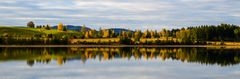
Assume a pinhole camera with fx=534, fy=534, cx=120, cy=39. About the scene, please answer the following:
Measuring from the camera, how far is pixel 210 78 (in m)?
37.3

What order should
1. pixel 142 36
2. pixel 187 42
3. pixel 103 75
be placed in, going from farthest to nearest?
pixel 142 36 < pixel 187 42 < pixel 103 75

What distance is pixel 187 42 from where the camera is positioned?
170m

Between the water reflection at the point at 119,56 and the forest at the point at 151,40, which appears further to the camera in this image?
the forest at the point at 151,40

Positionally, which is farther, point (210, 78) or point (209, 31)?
point (209, 31)

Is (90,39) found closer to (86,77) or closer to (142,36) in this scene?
(142,36)

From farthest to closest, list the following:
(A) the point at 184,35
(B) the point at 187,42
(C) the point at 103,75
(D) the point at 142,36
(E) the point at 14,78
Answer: (D) the point at 142,36
(A) the point at 184,35
(B) the point at 187,42
(C) the point at 103,75
(E) the point at 14,78

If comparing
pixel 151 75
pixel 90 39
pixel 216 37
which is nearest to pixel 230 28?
pixel 216 37

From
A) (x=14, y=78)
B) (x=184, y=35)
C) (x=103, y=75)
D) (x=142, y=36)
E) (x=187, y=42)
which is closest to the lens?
(x=14, y=78)

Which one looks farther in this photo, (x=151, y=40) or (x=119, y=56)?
(x=151, y=40)

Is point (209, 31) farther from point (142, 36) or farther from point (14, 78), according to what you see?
point (14, 78)

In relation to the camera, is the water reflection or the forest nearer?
the water reflection

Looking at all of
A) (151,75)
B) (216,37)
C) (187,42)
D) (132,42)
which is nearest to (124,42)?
(132,42)

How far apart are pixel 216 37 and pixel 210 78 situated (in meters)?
144

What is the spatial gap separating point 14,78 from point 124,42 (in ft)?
444
